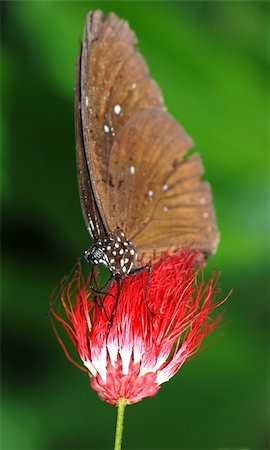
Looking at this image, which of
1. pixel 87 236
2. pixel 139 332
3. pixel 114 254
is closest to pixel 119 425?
pixel 139 332

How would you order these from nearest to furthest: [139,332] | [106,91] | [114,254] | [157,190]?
[139,332], [114,254], [106,91], [157,190]

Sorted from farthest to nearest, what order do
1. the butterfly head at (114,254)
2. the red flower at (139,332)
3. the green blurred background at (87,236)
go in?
the green blurred background at (87,236) → the butterfly head at (114,254) → the red flower at (139,332)

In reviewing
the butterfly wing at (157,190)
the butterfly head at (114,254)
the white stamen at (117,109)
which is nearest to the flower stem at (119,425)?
the butterfly head at (114,254)

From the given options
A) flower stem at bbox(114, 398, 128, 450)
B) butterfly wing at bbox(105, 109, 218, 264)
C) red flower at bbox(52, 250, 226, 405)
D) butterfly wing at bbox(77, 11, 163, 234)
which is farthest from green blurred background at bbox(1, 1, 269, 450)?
flower stem at bbox(114, 398, 128, 450)

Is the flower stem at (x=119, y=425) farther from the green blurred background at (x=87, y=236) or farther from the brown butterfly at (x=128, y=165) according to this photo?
the green blurred background at (x=87, y=236)

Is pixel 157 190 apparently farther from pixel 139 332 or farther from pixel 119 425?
pixel 119 425

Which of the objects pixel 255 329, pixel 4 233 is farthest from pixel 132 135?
pixel 255 329

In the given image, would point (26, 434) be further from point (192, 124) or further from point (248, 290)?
point (192, 124)
